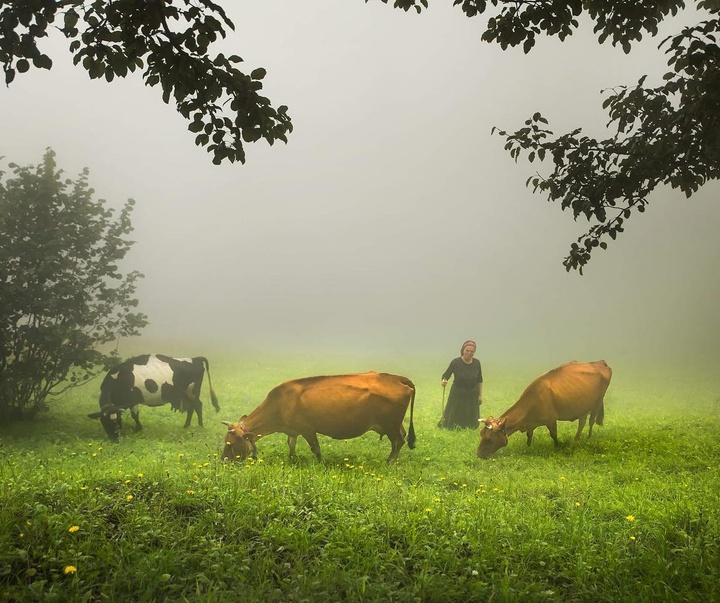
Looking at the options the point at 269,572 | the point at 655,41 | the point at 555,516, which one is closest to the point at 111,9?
the point at 269,572

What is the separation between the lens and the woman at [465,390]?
11.9 meters

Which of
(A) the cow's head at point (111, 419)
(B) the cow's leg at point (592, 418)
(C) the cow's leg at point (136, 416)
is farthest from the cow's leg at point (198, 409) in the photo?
(B) the cow's leg at point (592, 418)

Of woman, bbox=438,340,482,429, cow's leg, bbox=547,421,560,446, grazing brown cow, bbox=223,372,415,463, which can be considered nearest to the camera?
grazing brown cow, bbox=223,372,415,463

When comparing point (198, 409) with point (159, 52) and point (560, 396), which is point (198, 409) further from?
point (159, 52)

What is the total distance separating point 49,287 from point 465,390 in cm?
914

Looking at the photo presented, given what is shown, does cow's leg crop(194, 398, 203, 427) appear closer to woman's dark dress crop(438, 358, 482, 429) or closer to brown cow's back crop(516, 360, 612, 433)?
woman's dark dress crop(438, 358, 482, 429)

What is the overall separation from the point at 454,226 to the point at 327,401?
33.8 metres

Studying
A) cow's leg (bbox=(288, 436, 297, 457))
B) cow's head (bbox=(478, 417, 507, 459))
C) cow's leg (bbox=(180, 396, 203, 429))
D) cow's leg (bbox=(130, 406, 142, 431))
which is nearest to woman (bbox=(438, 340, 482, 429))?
cow's head (bbox=(478, 417, 507, 459))

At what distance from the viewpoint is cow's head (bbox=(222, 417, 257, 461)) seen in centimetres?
918

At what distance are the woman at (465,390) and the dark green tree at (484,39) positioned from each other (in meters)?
4.40

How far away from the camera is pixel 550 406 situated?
10.2m

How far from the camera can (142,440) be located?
11000 millimetres

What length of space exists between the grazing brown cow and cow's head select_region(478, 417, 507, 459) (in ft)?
4.79

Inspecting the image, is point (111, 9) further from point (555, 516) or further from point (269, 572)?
point (555, 516)
